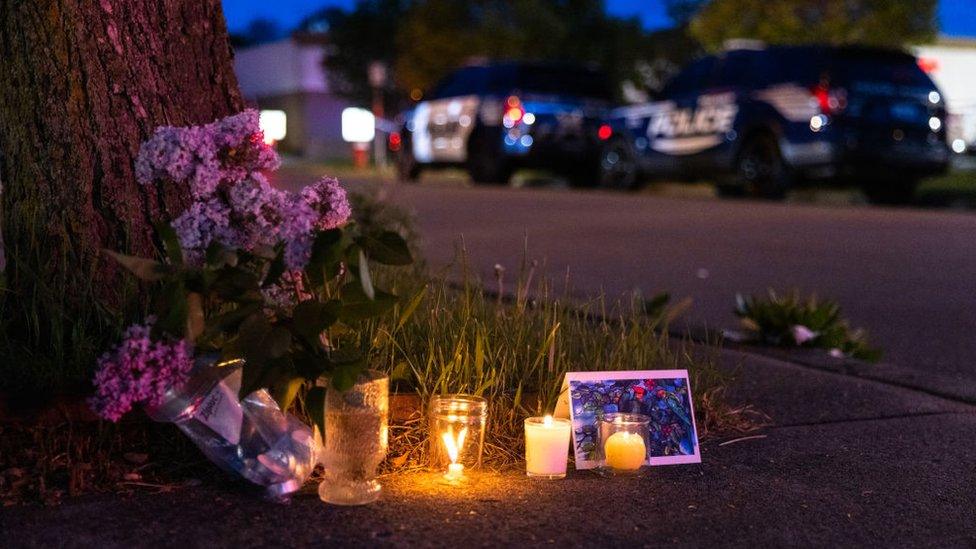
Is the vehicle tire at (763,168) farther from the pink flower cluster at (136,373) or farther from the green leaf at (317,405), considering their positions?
the pink flower cluster at (136,373)

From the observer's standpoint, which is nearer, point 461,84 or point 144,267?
point 144,267

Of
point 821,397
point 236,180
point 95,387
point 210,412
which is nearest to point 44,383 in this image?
point 95,387

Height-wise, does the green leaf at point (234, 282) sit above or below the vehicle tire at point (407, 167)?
above

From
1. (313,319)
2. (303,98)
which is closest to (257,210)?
(313,319)

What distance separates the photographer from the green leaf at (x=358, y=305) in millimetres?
3719

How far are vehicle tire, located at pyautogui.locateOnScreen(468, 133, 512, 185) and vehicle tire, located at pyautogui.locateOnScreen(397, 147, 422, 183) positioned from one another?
6.82ft

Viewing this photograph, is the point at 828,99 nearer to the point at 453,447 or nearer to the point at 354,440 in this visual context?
the point at 453,447

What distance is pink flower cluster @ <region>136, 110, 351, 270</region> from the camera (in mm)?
3869

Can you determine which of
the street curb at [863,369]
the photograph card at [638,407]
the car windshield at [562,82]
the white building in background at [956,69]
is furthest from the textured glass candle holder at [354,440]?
the white building in background at [956,69]

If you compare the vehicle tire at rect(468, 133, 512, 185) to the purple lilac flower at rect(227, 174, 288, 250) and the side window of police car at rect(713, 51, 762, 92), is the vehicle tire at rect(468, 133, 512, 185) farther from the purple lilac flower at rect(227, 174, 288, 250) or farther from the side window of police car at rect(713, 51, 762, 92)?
the purple lilac flower at rect(227, 174, 288, 250)

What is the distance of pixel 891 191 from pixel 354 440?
45.7 feet

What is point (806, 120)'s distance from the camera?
50.3 ft

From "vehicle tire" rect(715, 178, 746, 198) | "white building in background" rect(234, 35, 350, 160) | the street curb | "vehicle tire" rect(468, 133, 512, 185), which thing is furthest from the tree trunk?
"white building in background" rect(234, 35, 350, 160)

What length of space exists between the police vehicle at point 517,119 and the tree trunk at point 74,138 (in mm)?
15309
